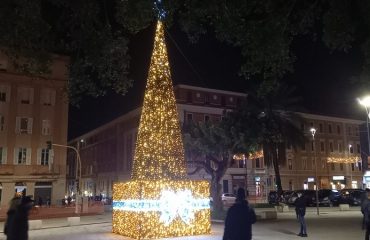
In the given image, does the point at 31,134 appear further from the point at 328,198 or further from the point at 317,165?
the point at 317,165

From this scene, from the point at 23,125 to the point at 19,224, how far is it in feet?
140

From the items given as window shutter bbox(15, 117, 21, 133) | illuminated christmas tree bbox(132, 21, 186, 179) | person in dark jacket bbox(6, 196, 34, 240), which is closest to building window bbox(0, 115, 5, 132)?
window shutter bbox(15, 117, 21, 133)

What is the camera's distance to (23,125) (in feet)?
163

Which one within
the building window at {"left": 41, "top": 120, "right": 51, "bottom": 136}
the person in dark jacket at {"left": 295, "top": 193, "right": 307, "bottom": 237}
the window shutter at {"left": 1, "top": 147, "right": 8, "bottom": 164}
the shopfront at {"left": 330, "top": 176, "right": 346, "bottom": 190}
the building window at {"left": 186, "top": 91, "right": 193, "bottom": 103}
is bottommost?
the person in dark jacket at {"left": 295, "top": 193, "right": 307, "bottom": 237}

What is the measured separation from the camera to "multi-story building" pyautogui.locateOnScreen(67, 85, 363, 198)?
62.3 m

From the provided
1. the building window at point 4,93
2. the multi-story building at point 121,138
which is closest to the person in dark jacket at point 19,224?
the multi-story building at point 121,138

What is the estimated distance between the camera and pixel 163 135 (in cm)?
1734

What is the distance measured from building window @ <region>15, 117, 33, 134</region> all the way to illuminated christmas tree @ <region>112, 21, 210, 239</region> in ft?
114

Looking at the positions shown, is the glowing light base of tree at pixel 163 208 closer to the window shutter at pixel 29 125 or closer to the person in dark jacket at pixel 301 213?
the person in dark jacket at pixel 301 213

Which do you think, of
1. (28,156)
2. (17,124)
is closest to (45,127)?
(17,124)

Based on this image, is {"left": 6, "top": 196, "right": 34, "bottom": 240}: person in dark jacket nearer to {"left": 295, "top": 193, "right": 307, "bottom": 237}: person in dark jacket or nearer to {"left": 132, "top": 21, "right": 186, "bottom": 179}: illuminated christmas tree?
{"left": 132, "top": 21, "right": 186, "bottom": 179}: illuminated christmas tree

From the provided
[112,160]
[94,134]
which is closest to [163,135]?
[112,160]

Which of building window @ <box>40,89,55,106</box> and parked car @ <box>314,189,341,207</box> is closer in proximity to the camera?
parked car @ <box>314,189,341,207</box>

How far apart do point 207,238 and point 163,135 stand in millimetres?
4129
